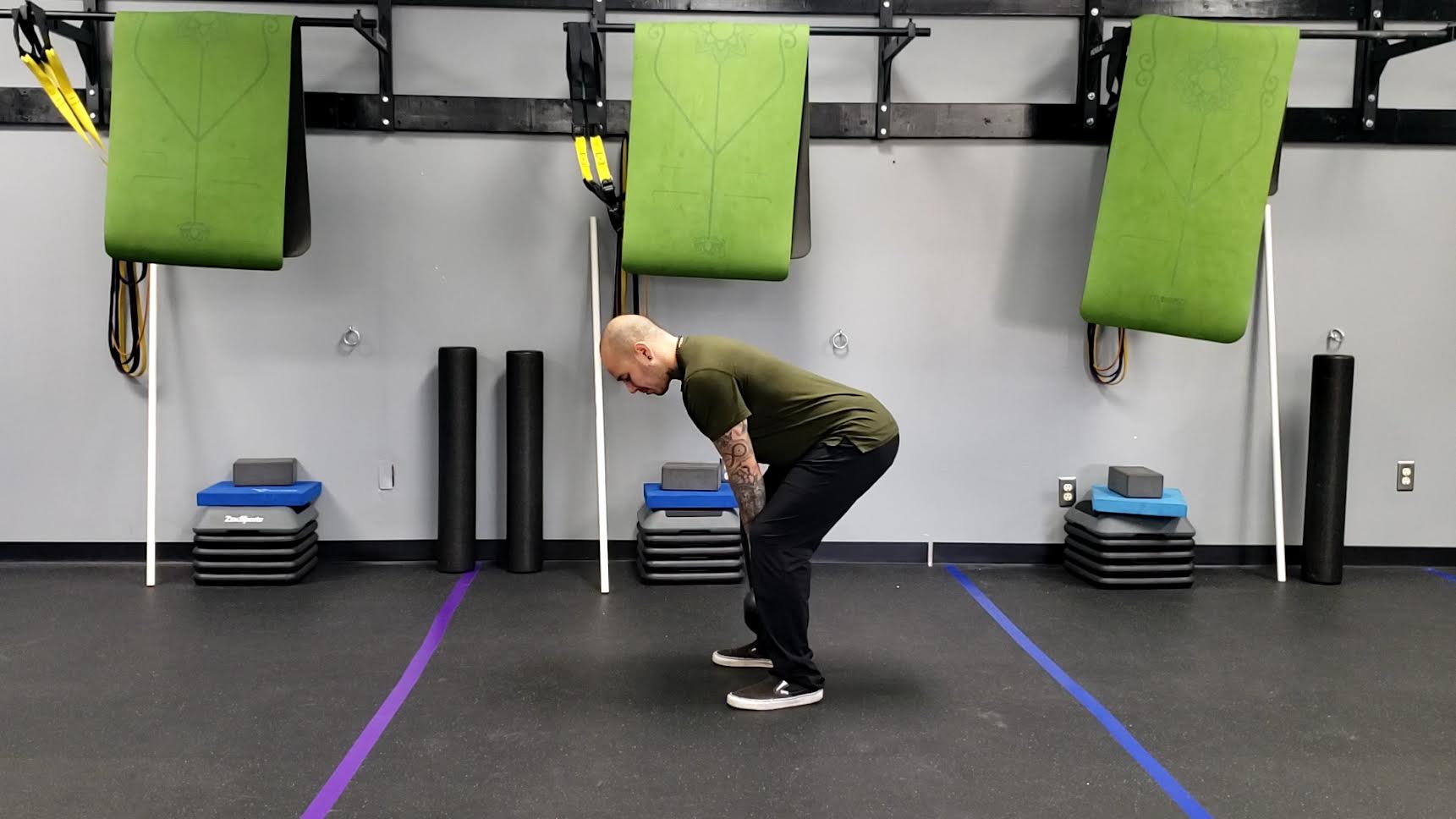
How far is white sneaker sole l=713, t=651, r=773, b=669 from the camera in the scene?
3104 millimetres

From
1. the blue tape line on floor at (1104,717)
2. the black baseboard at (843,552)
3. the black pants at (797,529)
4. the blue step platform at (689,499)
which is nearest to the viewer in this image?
the blue tape line on floor at (1104,717)

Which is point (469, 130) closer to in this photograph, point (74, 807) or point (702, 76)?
point (702, 76)

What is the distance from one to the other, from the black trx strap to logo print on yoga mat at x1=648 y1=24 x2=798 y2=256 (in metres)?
0.26

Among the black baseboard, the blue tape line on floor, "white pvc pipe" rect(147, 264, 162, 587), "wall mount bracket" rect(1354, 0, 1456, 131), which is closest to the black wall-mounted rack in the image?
"wall mount bracket" rect(1354, 0, 1456, 131)

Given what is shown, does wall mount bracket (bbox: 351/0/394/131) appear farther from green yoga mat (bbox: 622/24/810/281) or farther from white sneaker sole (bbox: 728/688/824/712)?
white sneaker sole (bbox: 728/688/824/712)

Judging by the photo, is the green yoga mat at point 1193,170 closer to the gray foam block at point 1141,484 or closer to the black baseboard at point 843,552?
the gray foam block at point 1141,484

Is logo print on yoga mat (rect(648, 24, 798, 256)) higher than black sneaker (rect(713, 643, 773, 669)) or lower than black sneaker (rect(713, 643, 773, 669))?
higher

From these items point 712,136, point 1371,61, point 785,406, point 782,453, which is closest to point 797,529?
point 782,453

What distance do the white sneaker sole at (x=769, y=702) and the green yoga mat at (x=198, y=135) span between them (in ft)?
7.70

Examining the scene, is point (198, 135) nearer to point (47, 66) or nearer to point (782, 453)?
point (47, 66)

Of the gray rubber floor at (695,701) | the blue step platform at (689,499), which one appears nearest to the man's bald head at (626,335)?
the gray rubber floor at (695,701)

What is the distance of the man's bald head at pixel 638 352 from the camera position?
8.64 feet

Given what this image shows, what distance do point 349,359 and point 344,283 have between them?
1.05ft

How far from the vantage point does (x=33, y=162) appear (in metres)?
4.14
